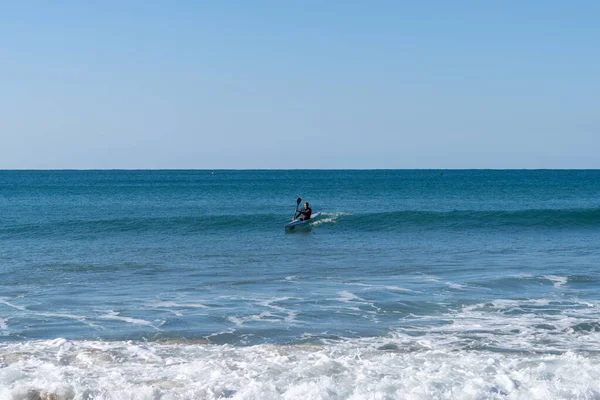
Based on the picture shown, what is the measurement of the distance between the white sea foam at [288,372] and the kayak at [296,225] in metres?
22.3

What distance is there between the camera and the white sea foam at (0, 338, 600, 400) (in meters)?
10.1

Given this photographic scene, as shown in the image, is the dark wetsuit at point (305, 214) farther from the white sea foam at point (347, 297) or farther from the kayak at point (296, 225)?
the white sea foam at point (347, 297)

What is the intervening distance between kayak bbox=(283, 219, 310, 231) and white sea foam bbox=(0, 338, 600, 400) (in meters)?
22.3

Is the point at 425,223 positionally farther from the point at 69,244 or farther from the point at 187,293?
the point at 187,293

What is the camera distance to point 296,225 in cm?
3544

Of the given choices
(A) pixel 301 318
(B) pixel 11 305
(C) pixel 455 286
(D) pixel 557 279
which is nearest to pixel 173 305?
(A) pixel 301 318

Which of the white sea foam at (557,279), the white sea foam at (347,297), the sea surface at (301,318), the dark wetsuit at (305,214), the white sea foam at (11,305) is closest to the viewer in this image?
the sea surface at (301,318)

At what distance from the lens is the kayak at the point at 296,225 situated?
35.1 metres

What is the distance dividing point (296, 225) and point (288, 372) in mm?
24509

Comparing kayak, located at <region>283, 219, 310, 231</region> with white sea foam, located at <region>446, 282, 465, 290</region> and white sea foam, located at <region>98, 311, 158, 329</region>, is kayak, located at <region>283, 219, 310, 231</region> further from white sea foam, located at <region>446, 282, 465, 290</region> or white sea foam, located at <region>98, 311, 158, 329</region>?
white sea foam, located at <region>98, 311, 158, 329</region>

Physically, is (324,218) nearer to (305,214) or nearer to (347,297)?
(305,214)

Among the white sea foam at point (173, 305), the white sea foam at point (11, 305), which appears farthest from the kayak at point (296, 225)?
the white sea foam at point (11, 305)

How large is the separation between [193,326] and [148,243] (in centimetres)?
1631

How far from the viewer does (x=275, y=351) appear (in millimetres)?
12117
